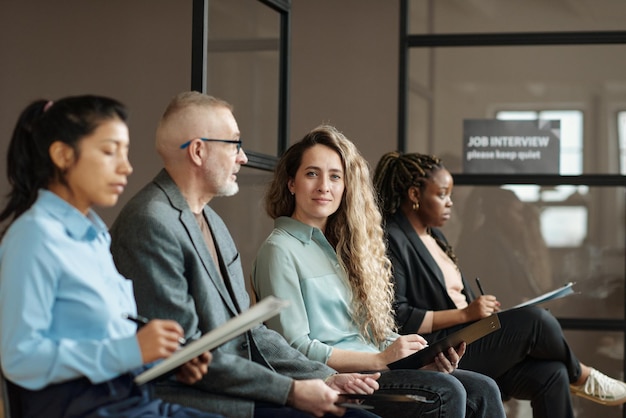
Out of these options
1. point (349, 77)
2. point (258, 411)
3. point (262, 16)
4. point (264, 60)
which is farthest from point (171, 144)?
point (349, 77)

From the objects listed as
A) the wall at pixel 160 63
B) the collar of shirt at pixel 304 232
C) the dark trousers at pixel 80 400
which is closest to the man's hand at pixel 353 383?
the collar of shirt at pixel 304 232

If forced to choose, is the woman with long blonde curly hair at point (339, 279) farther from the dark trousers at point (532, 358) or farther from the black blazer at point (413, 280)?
the dark trousers at point (532, 358)

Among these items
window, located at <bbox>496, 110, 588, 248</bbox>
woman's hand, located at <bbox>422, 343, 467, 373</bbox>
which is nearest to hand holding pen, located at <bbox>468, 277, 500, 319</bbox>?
woman's hand, located at <bbox>422, 343, 467, 373</bbox>

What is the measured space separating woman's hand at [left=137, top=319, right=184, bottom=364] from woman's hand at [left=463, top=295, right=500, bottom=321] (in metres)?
2.10

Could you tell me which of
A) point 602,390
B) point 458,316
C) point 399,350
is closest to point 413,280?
point 458,316

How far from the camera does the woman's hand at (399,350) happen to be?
2.94m

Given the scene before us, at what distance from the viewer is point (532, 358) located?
398cm

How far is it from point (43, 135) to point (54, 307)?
0.32 meters

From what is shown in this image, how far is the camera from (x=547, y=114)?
523 centimetres

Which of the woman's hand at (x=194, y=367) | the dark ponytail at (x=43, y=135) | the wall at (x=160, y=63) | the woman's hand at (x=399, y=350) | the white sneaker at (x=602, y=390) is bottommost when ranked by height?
the white sneaker at (x=602, y=390)

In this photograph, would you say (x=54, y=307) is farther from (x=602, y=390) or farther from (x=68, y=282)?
(x=602, y=390)

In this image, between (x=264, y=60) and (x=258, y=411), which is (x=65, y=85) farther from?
(x=258, y=411)

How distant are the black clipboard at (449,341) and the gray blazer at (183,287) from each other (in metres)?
0.63

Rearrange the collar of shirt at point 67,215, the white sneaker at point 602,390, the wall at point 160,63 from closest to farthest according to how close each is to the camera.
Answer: the collar of shirt at point 67,215 < the white sneaker at point 602,390 < the wall at point 160,63
